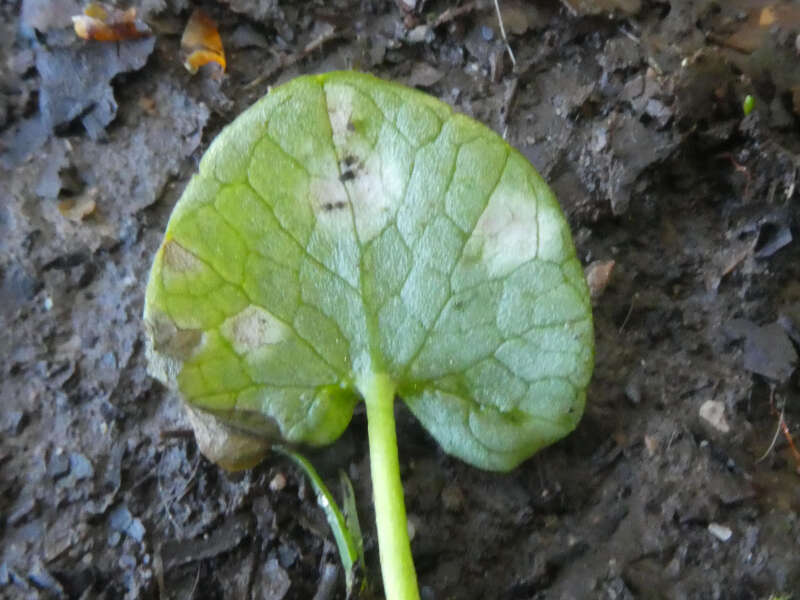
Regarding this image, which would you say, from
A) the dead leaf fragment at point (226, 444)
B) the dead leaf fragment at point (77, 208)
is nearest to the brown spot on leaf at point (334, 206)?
the dead leaf fragment at point (226, 444)

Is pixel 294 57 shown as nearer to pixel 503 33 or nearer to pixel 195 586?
pixel 503 33

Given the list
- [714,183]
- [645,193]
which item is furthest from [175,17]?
[714,183]

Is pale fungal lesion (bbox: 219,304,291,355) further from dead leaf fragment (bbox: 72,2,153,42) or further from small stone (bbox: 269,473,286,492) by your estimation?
dead leaf fragment (bbox: 72,2,153,42)

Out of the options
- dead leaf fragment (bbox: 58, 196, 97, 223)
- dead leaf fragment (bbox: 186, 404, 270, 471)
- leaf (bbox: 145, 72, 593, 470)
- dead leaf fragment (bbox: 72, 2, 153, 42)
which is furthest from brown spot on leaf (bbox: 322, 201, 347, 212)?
dead leaf fragment (bbox: 72, 2, 153, 42)

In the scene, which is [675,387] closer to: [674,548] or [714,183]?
[674,548]

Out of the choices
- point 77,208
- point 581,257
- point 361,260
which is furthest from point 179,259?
point 581,257

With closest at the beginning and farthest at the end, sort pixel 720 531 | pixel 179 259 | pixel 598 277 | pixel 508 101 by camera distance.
Result: pixel 179 259 < pixel 720 531 < pixel 598 277 < pixel 508 101
